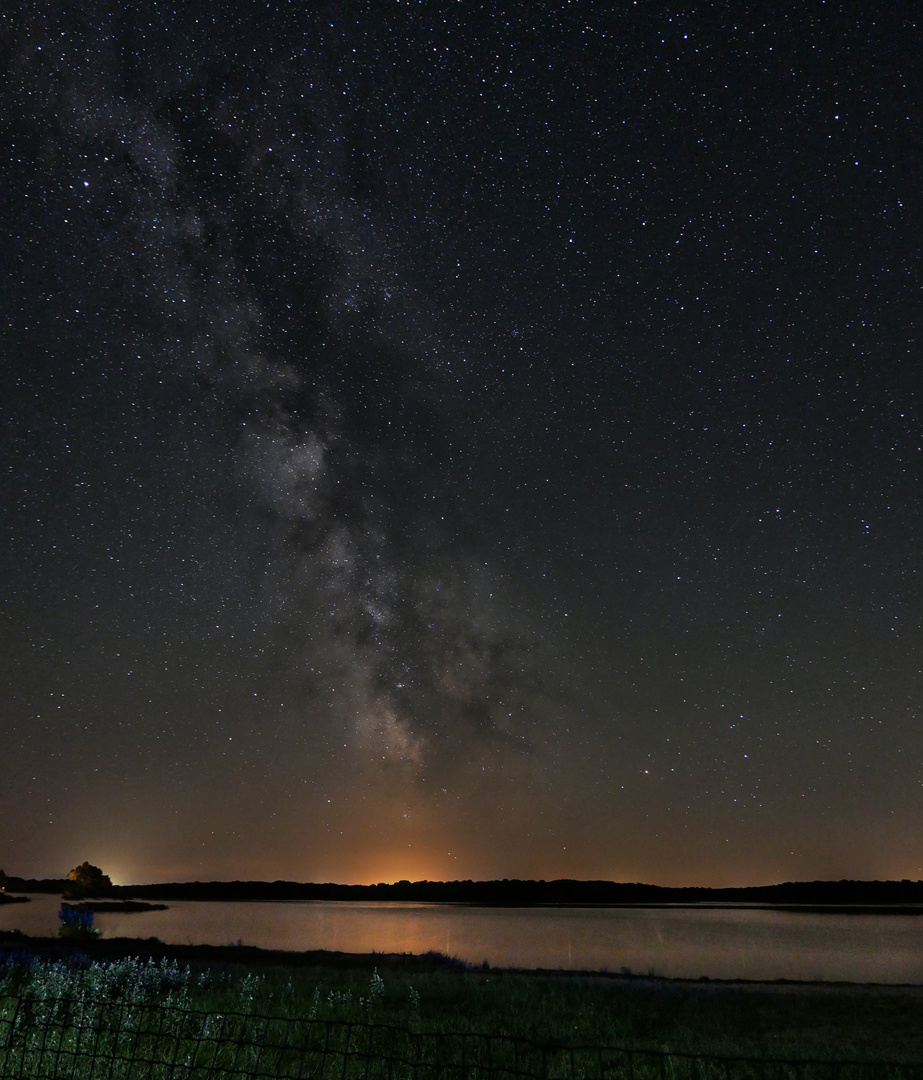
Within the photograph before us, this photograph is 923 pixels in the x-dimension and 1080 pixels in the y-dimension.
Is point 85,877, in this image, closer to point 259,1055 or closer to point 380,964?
point 380,964

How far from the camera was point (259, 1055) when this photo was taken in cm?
607

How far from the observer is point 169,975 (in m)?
15.1

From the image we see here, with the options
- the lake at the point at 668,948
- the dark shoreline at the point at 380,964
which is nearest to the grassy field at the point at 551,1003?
the dark shoreline at the point at 380,964

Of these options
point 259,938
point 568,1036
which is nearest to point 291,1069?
point 568,1036

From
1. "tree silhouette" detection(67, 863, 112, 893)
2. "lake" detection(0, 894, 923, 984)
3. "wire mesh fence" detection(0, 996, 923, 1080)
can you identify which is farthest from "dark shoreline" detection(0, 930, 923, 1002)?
"tree silhouette" detection(67, 863, 112, 893)

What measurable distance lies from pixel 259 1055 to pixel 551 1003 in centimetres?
1258

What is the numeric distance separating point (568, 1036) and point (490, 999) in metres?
5.69

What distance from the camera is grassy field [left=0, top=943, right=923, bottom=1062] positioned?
470 inches

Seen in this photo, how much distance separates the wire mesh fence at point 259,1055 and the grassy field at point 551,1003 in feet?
1.54

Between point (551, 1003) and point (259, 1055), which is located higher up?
point (259, 1055)

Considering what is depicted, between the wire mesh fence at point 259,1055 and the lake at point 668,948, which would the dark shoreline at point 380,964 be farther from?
the wire mesh fence at point 259,1055

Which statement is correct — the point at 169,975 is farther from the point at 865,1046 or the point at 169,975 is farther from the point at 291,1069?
the point at 865,1046

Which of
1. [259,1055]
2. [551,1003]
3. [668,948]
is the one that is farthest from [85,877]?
[259,1055]

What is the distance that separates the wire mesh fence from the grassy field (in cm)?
47
